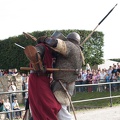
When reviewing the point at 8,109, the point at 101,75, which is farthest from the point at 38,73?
the point at 101,75

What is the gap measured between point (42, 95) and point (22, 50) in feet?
84.8

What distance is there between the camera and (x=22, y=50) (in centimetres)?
3120

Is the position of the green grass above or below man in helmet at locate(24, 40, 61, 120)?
below

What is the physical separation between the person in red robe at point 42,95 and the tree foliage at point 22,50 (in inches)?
920

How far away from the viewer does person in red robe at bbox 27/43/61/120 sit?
5552mm

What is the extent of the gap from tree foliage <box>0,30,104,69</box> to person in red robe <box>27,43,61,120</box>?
23358mm

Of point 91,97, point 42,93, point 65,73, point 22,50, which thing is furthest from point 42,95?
point 22,50

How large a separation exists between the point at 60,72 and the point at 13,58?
27209mm

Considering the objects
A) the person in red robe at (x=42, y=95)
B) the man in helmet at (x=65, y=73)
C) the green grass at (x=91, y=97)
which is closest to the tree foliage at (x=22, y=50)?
the green grass at (x=91, y=97)

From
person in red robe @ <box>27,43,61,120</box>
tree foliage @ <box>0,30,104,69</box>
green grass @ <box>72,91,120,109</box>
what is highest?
tree foliage @ <box>0,30,104,69</box>

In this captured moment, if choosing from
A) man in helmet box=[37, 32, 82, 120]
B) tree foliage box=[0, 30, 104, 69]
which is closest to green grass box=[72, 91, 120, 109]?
man in helmet box=[37, 32, 82, 120]

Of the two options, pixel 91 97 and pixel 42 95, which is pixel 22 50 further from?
pixel 42 95

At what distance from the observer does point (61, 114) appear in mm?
5707

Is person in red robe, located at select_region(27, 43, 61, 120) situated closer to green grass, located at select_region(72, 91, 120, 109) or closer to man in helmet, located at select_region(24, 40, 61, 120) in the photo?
man in helmet, located at select_region(24, 40, 61, 120)
